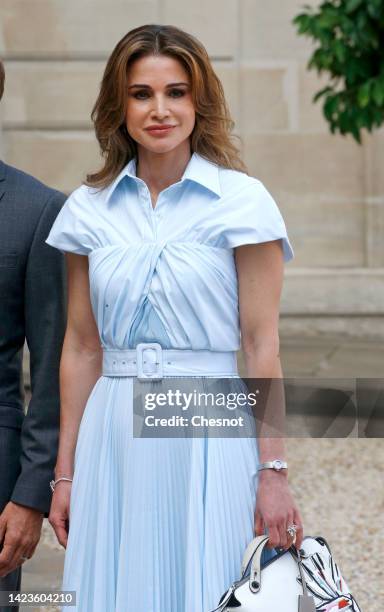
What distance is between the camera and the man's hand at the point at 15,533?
2.96 metres

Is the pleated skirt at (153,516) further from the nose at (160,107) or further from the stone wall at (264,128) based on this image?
the stone wall at (264,128)

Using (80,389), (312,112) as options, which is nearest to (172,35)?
(80,389)

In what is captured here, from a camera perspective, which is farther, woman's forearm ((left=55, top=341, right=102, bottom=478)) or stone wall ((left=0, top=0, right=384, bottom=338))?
stone wall ((left=0, top=0, right=384, bottom=338))

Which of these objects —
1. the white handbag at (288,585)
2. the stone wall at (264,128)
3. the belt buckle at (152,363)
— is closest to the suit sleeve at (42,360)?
the belt buckle at (152,363)

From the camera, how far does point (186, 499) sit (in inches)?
109

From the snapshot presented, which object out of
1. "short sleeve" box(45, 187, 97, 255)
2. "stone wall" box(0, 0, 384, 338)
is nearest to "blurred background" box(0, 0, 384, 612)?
"stone wall" box(0, 0, 384, 338)

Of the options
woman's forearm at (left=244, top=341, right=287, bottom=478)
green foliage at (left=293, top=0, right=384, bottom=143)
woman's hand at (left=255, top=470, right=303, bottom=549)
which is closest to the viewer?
woman's hand at (left=255, top=470, right=303, bottom=549)

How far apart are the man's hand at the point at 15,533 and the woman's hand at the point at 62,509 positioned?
0.09 metres

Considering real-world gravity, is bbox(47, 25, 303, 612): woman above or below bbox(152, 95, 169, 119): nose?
below

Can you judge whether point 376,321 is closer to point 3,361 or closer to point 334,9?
point 334,9

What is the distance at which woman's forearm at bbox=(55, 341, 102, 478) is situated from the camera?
2938 mm

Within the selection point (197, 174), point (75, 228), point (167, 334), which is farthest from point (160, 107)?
point (167, 334)

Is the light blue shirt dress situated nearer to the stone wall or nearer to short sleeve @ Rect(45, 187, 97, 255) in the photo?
short sleeve @ Rect(45, 187, 97, 255)

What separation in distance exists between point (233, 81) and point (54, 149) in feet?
5.63
